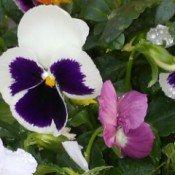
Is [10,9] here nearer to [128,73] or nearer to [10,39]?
[10,39]

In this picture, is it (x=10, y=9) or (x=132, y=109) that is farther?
(x=10, y=9)

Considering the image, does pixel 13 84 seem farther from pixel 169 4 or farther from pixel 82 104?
pixel 169 4

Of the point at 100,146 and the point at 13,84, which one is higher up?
the point at 13,84

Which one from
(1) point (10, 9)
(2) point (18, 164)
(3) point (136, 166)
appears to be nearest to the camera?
(2) point (18, 164)

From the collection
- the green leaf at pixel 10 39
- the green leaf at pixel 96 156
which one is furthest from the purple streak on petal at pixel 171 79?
the green leaf at pixel 10 39

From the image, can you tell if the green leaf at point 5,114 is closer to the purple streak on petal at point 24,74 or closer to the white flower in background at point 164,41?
the purple streak on petal at point 24,74

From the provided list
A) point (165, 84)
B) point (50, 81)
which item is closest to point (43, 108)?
point (50, 81)

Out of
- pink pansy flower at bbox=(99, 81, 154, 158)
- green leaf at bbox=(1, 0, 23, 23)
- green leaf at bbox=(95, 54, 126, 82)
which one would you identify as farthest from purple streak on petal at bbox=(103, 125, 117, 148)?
green leaf at bbox=(1, 0, 23, 23)

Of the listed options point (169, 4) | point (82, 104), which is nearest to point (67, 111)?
point (82, 104)
